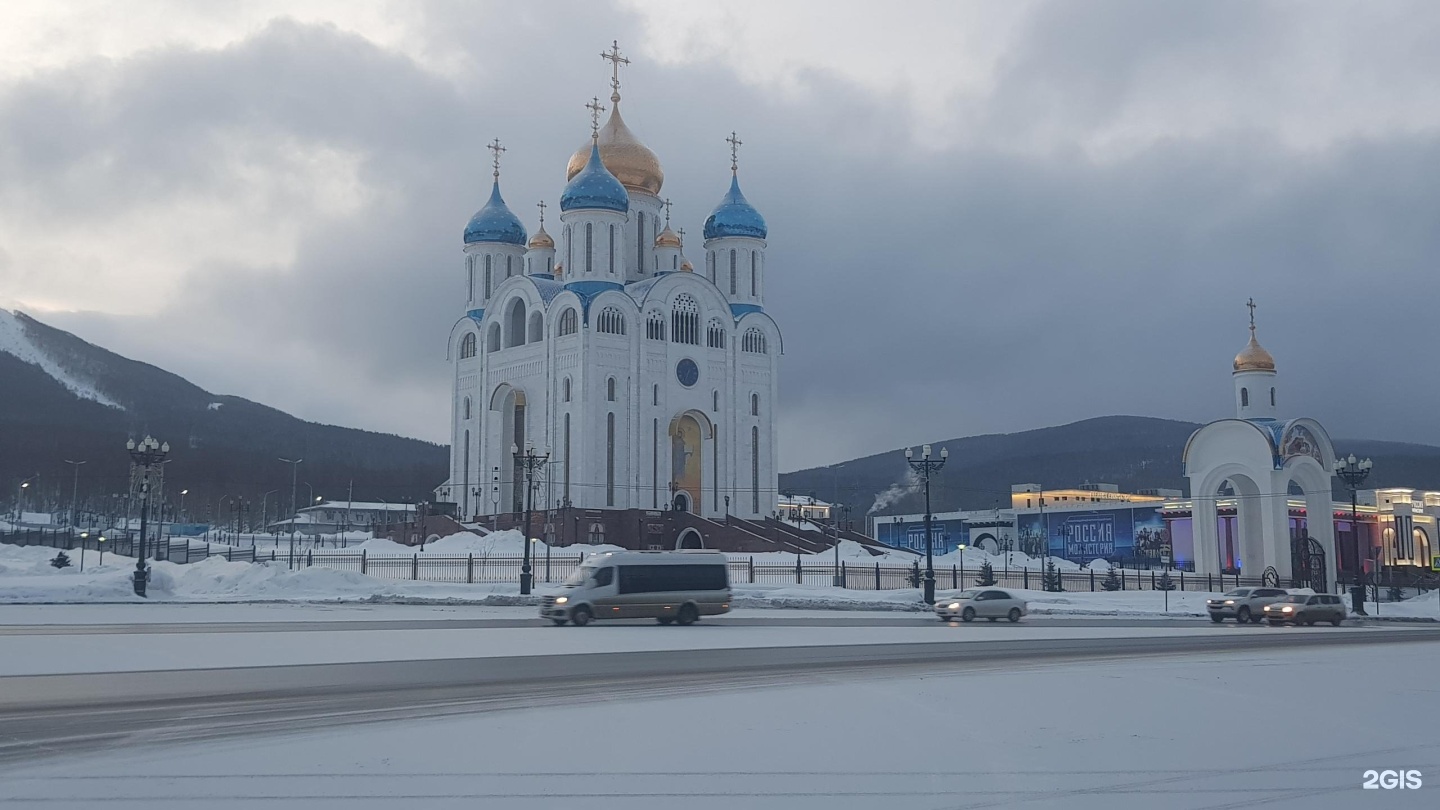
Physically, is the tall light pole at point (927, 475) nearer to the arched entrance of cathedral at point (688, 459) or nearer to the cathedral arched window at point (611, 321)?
the cathedral arched window at point (611, 321)

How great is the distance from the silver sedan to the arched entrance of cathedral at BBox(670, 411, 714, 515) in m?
38.5

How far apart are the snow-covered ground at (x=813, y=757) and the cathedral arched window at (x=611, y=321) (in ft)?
176

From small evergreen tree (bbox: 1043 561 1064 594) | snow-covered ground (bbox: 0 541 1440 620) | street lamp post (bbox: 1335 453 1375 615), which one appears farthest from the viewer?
small evergreen tree (bbox: 1043 561 1064 594)

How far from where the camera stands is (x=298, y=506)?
6137 inches

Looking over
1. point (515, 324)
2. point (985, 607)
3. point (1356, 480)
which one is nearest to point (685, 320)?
point (515, 324)

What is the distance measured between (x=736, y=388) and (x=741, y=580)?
82.5ft

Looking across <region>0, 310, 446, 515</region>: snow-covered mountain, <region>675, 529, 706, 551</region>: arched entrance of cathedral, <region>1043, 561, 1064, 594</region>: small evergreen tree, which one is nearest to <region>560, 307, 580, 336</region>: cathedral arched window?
<region>675, 529, 706, 551</region>: arched entrance of cathedral

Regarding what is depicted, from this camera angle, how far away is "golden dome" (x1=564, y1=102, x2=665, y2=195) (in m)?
74.5

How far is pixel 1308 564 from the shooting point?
167ft

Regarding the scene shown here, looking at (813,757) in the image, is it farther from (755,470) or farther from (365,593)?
(755,470)

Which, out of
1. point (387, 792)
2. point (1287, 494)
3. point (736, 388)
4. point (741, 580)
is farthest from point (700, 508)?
point (387, 792)

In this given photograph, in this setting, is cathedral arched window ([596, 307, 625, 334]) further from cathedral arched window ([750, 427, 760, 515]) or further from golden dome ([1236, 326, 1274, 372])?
golden dome ([1236, 326, 1274, 372])

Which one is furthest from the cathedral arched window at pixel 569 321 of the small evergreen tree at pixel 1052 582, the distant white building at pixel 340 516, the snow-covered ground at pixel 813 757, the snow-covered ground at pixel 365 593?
the distant white building at pixel 340 516

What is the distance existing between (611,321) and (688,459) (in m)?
10.5
